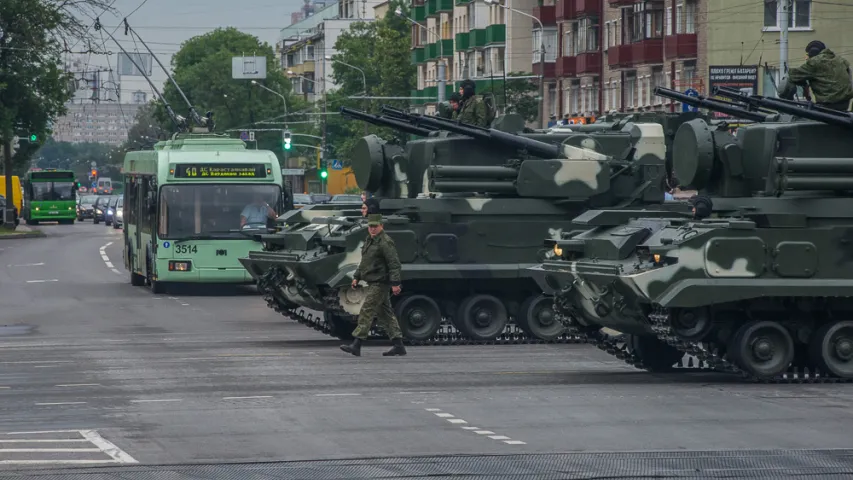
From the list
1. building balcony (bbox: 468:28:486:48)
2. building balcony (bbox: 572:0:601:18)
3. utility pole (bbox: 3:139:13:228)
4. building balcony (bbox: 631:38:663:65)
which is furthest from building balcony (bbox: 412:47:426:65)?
building balcony (bbox: 631:38:663:65)

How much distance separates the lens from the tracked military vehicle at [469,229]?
19391 mm

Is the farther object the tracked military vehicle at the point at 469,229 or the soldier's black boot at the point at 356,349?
the tracked military vehicle at the point at 469,229

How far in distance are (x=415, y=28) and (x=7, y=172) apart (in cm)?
→ 3279

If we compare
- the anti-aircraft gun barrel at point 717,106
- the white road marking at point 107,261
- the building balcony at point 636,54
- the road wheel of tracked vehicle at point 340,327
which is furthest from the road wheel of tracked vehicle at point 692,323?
the building balcony at point 636,54

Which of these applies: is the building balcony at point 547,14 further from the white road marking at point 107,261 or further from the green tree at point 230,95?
the green tree at point 230,95

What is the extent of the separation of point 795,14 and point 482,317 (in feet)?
112

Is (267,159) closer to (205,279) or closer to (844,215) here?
(205,279)

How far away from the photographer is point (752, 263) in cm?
1488

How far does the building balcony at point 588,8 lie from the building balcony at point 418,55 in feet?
90.9

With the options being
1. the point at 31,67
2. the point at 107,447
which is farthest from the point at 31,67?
the point at 107,447

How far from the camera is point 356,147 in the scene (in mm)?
21781

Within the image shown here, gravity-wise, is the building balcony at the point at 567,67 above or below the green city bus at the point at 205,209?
above

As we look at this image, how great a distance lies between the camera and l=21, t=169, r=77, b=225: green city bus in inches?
3221

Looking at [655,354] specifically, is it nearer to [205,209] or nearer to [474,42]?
[205,209]
